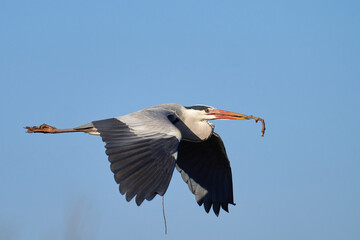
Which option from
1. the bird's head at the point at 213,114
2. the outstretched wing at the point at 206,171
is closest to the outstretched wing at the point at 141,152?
the bird's head at the point at 213,114

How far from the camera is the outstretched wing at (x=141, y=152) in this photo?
8977 mm

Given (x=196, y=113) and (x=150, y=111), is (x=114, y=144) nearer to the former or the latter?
(x=150, y=111)

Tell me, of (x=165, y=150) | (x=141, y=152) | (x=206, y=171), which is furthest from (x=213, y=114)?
(x=141, y=152)

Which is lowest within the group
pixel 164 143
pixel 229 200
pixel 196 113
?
pixel 229 200

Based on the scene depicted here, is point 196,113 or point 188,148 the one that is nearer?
point 196,113

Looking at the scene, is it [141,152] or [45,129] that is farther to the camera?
[45,129]

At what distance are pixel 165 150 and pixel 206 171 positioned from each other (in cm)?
351

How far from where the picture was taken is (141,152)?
9.56m

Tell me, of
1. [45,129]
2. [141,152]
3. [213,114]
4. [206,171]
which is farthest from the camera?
[206,171]

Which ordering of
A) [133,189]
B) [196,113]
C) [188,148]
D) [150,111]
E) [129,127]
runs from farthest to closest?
[188,148], [196,113], [150,111], [129,127], [133,189]

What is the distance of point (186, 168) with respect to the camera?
12945 millimetres

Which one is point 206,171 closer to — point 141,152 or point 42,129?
point 42,129

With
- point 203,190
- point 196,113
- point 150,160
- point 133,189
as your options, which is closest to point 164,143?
point 150,160

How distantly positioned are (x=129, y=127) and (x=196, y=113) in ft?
6.92
